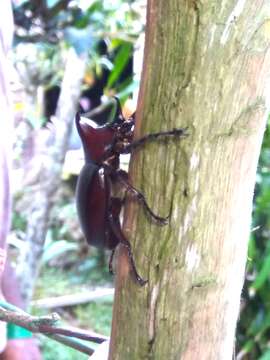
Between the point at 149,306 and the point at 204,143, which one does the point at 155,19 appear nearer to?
the point at 204,143

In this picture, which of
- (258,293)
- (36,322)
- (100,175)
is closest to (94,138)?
(100,175)

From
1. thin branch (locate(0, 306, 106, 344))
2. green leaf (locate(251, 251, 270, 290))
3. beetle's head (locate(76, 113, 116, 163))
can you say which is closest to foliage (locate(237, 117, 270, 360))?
green leaf (locate(251, 251, 270, 290))

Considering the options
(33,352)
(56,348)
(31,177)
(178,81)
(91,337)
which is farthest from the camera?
(31,177)

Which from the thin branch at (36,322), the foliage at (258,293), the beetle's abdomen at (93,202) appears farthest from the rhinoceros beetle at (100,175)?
the foliage at (258,293)

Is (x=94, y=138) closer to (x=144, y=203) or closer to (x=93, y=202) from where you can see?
(x=93, y=202)

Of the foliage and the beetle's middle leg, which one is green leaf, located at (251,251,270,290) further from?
the beetle's middle leg

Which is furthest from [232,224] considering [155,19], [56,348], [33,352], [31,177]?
[31,177]

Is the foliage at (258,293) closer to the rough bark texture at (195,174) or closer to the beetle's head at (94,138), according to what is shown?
the beetle's head at (94,138)
